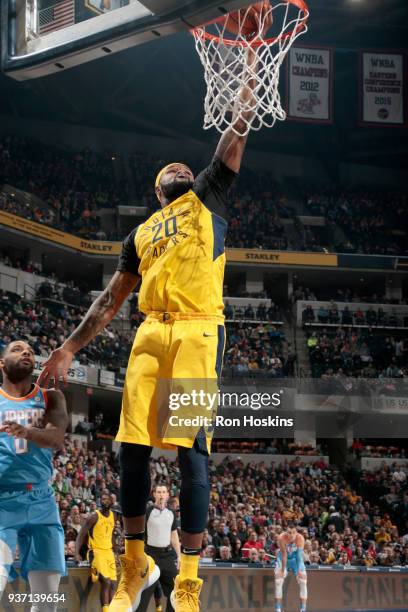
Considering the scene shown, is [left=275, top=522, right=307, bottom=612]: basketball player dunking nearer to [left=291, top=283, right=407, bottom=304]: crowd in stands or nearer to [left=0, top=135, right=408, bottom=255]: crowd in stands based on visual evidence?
[left=291, top=283, right=407, bottom=304]: crowd in stands

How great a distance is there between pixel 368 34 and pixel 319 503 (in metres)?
19.0

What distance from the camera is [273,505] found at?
19.4m

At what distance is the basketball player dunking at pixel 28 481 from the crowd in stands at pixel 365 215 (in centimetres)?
2707

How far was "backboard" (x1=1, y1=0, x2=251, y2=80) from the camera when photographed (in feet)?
14.6

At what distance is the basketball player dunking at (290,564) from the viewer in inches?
502

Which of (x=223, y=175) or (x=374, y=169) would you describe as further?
(x=374, y=169)

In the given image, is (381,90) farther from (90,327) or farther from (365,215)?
(90,327)

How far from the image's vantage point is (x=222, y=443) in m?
24.3

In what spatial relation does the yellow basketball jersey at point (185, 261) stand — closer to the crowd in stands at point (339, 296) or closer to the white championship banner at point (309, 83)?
the white championship banner at point (309, 83)

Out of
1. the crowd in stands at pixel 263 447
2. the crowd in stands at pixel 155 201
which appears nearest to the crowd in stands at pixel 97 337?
the crowd in stands at pixel 263 447

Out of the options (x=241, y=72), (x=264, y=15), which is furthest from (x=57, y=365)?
(x=264, y=15)

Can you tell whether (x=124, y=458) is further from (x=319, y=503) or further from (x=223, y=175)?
(x=319, y=503)

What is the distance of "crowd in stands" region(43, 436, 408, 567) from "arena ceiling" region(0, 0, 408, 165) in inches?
634

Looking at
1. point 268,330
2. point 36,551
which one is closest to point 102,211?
point 268,330
